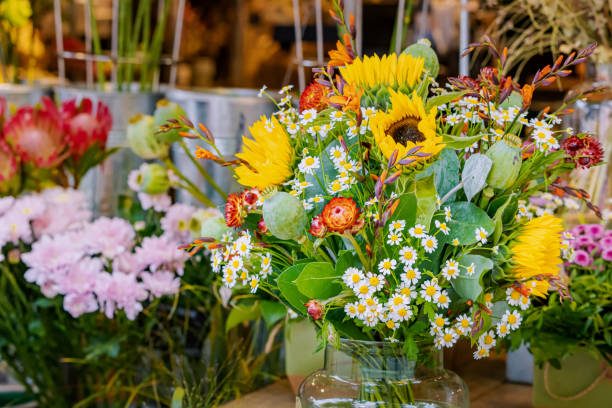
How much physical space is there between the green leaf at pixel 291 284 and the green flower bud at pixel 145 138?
387 mm

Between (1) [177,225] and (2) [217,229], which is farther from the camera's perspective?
(1) [177,225]

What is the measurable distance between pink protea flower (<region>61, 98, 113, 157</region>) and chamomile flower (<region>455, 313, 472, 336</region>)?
0.63 metres

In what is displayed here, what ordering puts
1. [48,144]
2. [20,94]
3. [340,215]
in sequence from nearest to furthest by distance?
1. [340,215]
2. [48,144]
3. [20,94]

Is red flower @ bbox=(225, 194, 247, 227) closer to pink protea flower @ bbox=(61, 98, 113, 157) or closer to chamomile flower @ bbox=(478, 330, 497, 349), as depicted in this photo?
chamomile flower @ bbox=(478, 330, 497, 349)

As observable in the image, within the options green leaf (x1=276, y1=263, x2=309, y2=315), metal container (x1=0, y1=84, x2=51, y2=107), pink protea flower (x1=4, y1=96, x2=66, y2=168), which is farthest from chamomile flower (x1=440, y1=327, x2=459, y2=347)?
metal container (x1=0, y1=84, x2=51, y2=107)

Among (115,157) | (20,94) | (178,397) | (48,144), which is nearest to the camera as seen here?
(178,397)

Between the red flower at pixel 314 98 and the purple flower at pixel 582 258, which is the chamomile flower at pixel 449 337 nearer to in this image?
the red flower at pixel 314 98

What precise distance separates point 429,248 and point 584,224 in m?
0.44

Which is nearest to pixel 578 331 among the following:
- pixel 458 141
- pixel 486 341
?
pixel 486 341

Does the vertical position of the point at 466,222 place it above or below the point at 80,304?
above

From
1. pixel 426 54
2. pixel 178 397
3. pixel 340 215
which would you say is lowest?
pixel 178 397

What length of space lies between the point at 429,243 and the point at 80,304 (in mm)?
516

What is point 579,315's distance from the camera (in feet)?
2.67

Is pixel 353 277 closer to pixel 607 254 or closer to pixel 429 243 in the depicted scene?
pixel 429 243
